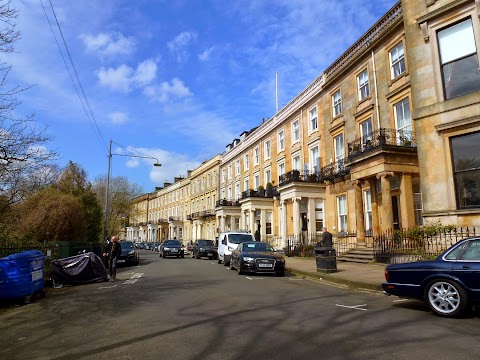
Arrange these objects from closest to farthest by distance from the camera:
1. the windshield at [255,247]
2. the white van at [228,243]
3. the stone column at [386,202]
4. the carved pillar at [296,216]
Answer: the stone column at [386,202] → the windshield at [255,247] → the white van at [228,243] → the carved pillar at [296,216]

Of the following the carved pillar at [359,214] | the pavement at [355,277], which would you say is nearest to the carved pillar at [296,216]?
the carved pillar at [359,214]

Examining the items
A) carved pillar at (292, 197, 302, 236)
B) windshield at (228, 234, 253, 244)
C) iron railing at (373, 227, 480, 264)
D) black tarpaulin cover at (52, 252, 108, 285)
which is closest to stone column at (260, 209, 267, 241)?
carved pillar at (292, 197, 302, 236)

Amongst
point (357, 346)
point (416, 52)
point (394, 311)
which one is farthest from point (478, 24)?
point (357, 346)

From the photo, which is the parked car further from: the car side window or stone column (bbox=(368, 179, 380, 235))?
stone column (bbox=(368, 179, 380, 235))

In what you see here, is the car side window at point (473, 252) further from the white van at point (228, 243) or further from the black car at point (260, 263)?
the white van at point (228, 243)

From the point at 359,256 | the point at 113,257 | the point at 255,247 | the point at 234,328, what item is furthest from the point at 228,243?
the point at 234,328

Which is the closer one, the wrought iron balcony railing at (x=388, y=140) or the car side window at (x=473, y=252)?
the car side window at (x=473, y=252)

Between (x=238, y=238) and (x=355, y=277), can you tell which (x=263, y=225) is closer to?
(x=238, y=238)

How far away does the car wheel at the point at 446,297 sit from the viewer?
6926 millimetres

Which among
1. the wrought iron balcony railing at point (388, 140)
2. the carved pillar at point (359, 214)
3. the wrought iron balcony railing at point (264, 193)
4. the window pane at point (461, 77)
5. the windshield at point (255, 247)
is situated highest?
the window pane at point (461, 77)

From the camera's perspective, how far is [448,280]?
282 inches

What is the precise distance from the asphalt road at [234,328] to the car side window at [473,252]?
43.9 inches

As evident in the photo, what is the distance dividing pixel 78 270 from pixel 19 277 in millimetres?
4120

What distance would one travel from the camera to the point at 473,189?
13.8m
